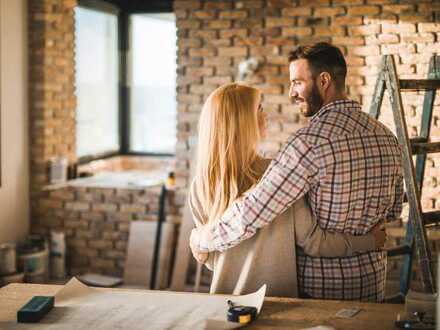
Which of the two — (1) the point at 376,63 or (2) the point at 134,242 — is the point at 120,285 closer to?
(2) the point at 134,242

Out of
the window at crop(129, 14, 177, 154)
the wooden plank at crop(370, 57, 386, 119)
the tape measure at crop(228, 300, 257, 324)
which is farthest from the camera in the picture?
the window at crop(129, 14, 177, 154)

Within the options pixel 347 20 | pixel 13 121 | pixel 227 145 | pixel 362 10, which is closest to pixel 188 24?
pixel 347 20

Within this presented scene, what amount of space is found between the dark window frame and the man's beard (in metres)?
3.94

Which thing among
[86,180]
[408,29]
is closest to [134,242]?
[86,180]

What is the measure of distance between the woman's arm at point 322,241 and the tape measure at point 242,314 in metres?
0.38

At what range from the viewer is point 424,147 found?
3.05 metres

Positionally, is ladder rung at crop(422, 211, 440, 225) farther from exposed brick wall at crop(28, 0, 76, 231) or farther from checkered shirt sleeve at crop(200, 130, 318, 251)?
exposed brick wall at crop(28, 0, 76, 231)

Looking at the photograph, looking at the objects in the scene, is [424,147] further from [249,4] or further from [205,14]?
[205,14]

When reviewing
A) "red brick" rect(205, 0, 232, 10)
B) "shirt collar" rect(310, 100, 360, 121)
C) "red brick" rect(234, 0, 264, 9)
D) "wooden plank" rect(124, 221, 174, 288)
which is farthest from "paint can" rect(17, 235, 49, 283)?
"shirt collar" rect(310, 100, 360, 121)

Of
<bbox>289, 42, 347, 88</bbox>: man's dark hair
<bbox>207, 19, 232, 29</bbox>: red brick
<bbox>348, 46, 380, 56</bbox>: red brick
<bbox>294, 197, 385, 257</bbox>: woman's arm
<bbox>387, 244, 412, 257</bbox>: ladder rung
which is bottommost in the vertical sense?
<bbox>387, 244, 412, 257</bbox>: ladder rung

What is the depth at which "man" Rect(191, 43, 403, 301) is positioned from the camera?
2164 mm

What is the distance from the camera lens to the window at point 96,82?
233 inches

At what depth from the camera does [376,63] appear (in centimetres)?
484

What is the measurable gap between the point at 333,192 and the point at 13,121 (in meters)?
3.56
